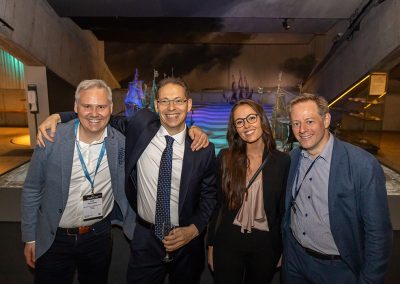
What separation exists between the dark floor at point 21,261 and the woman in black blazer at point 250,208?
0.81m

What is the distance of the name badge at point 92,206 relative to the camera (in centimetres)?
196

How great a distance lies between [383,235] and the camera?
1.61 meters

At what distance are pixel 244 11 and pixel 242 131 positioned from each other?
5418mm

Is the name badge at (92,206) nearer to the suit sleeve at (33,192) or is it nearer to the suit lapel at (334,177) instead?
the suit sleeve at (33,192)

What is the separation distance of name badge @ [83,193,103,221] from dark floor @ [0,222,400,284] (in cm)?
76

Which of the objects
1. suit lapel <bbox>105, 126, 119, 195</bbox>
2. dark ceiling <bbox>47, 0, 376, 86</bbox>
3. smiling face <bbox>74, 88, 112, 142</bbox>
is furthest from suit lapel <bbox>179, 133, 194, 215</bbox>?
dark ceiling <bbox>47, 0, 376, 86</bbox>

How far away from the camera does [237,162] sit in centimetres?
200

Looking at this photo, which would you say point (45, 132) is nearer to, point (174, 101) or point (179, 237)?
point (174, 101)

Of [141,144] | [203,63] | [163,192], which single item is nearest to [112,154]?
[141,144]

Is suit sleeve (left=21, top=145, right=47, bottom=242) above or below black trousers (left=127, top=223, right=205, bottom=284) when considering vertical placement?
above

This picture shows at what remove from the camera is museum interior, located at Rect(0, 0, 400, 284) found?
13.1ft

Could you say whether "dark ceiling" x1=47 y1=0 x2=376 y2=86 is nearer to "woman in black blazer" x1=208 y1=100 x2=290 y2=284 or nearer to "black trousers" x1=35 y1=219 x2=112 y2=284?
"woman in black blazer" x1=208 y1=100 x2=290 y2=284

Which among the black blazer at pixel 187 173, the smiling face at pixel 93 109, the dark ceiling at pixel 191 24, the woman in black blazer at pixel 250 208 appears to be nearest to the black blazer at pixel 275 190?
the woman in black blazer at pixel 250 208

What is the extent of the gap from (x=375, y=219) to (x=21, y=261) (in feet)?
9.40
